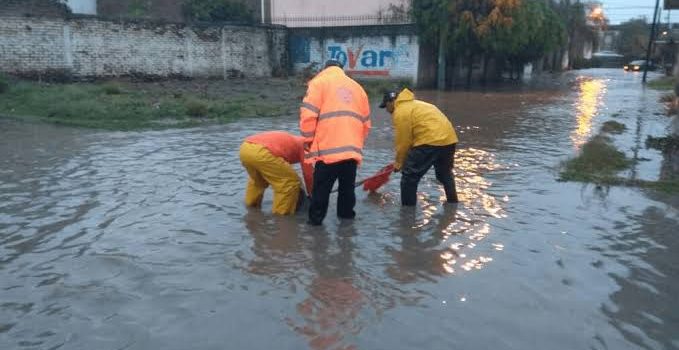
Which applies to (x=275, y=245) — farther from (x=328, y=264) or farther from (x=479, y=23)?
(x=479, y=23)

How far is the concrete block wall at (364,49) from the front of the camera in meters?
25.8

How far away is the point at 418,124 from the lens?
6.19 metres

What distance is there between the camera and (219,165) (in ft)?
28.0

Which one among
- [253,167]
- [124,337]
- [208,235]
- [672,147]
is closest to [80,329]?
[124,337]

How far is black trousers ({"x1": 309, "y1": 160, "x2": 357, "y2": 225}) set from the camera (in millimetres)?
5451

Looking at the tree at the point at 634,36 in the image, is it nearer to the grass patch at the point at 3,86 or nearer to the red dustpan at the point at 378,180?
the grass patch at the point at 3,86

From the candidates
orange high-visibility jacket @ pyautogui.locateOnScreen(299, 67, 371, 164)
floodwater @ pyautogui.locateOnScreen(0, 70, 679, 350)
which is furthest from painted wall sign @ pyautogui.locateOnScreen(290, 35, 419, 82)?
orange high-visibility jacket @ pyautogui.locateOnScreen(299, 67, 371, 164)

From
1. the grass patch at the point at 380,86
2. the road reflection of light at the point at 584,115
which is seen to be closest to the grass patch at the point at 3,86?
the grass patch at the point at 380,86

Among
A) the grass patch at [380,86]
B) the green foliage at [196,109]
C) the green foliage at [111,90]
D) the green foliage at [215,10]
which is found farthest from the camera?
the green foliage at [215,10]

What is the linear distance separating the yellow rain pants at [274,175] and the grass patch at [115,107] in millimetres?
6700

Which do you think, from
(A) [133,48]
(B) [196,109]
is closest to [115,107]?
(B) [196,109]

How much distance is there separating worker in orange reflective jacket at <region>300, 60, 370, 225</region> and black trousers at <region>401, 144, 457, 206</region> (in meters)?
0.95

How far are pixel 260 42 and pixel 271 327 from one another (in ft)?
74.4

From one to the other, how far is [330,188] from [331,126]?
615mm
